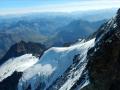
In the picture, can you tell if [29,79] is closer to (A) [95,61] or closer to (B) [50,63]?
(B) [50,63]

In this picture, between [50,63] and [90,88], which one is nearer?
[90,88]

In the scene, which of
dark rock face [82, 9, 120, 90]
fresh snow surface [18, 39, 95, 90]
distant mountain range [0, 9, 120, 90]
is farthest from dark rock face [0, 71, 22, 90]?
dark rock face [82, 9, 120, 90]

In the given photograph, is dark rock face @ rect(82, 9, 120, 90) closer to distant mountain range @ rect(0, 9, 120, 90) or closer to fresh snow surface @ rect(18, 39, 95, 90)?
distant mountain range @ rect(0, 9, 120, 90)

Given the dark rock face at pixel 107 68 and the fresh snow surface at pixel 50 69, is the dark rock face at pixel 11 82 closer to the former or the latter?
the fresh snow surface at pixel 50 69

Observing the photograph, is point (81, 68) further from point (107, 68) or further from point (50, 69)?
point (107, 68)

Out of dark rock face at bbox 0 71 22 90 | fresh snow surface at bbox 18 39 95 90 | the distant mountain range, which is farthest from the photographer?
dark rock face at bbox 0 71 22 90

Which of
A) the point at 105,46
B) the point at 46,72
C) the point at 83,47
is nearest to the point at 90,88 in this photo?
the point at 105,46

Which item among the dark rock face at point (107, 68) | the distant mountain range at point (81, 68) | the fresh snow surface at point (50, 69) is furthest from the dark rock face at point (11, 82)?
the dark rock face at point (107, 68)

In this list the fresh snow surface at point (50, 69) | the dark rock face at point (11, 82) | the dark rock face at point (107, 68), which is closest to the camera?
the dark rock face at point (107, 68)
